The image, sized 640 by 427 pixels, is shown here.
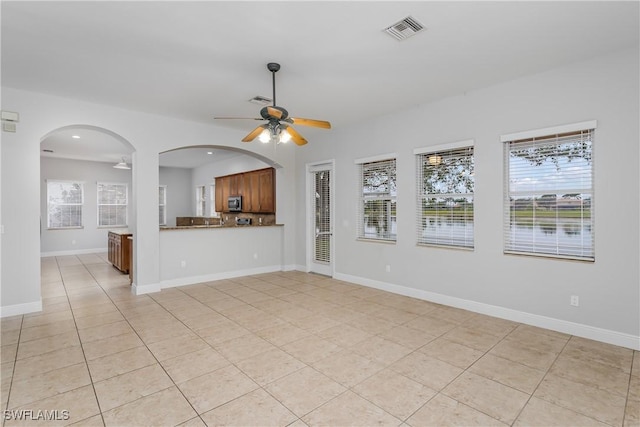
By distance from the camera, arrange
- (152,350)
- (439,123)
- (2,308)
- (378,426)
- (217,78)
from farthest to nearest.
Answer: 1. (439,123)
2. (2,308)
3. (217,78)
4. (152,350)
5. (378,426)

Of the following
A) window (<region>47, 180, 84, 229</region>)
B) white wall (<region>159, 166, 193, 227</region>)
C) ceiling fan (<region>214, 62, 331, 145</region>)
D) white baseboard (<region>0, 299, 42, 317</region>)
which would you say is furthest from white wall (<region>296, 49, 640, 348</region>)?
window (<region>47, 180, 84, 229</region>)

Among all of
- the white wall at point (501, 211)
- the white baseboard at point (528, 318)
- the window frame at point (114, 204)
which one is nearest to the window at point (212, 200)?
the window frame at point (114, 204)

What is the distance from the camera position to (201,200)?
1117 cm

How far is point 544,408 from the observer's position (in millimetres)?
2135

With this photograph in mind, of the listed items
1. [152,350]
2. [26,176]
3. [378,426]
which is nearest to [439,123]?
[378,426]

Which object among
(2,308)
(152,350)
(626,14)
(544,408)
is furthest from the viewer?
(2,308)

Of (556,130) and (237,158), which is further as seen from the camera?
(237,158)

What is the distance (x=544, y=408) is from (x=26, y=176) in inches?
228

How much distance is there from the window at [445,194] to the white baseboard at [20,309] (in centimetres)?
520

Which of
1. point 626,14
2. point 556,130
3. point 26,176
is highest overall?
point 626,14

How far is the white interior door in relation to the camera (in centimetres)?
627

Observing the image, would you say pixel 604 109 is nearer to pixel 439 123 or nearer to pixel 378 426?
pixel 439 123

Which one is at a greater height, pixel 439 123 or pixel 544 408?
pixel 439 123

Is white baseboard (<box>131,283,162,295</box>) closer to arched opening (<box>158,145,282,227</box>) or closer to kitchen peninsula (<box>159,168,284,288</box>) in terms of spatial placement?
kitchen peninsula (<box>159,168,284,288</box>)
